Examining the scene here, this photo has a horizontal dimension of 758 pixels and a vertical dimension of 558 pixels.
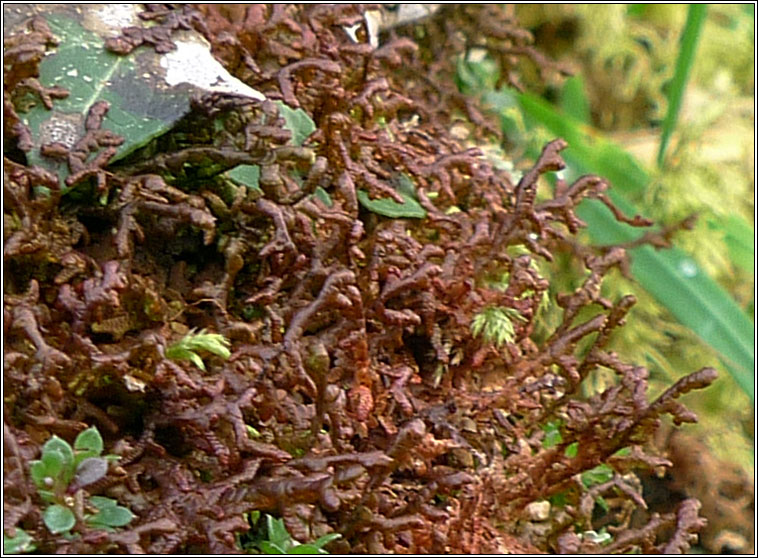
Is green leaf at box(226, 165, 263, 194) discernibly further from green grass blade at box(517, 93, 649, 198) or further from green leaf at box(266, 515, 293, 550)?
green grass blade at box(517, 93, 649, 198)

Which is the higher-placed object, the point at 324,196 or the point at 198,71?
the point at 198,71

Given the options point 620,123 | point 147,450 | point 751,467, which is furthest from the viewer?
point 620,123

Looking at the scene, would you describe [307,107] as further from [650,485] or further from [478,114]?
[650,485]

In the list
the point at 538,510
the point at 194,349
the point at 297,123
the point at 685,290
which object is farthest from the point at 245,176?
the point at 685,290

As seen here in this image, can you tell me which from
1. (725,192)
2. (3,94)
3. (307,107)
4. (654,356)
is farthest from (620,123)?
(3,94)

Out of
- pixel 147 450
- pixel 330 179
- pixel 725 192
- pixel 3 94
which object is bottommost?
pixel 725 192

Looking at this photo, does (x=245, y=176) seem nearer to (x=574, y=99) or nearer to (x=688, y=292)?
(x=688, y=292)
